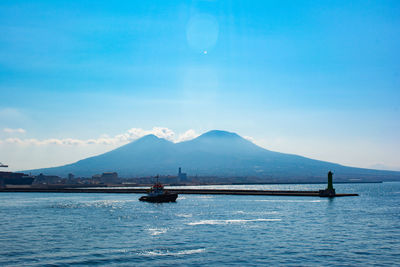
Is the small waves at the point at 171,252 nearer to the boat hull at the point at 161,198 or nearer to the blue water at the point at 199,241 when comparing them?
the blue water at the point at 199,241

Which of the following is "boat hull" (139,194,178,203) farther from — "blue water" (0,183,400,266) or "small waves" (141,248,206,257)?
"small waves" (141,248,206,257)

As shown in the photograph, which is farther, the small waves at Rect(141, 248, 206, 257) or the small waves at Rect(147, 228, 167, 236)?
the small waves at Rect(147, 228, 167, 236)

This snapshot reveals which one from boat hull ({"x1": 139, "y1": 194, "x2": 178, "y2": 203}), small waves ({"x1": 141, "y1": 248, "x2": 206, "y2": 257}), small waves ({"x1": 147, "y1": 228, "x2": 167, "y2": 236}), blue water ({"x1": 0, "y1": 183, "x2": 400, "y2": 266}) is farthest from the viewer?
boat hull ({"x1": 139, "y1": 194, "x2": 178, "y2": 203})

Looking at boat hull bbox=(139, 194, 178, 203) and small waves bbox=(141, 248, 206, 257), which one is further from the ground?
boat hull bbox=(139, 194, 178, 203)

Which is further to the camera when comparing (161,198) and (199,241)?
(161,198)

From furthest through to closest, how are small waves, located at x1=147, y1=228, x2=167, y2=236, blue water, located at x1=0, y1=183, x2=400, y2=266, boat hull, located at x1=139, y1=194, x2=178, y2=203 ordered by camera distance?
boat hull, located at x1=139, y1=194, x2=178, y2=203
small waves, located at x1=147, y1=228, x2=167, y2=236
blue water, located at x1=0, y1=183, x2=400, y2=266

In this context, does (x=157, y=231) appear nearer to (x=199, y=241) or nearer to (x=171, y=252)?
(x=199, y=241)

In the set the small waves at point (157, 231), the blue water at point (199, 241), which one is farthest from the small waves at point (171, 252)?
the small waves at point (157, 231)

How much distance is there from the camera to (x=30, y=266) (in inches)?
1233

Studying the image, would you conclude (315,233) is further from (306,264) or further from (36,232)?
(36,232)

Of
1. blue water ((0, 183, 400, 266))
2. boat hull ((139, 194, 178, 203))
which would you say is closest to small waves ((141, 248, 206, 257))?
blue water ((0, 183, 400, 266))

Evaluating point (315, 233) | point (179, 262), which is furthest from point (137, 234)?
point (315, 233)

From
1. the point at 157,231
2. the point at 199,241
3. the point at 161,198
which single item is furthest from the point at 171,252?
the point at 161,198

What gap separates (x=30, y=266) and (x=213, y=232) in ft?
75.3
